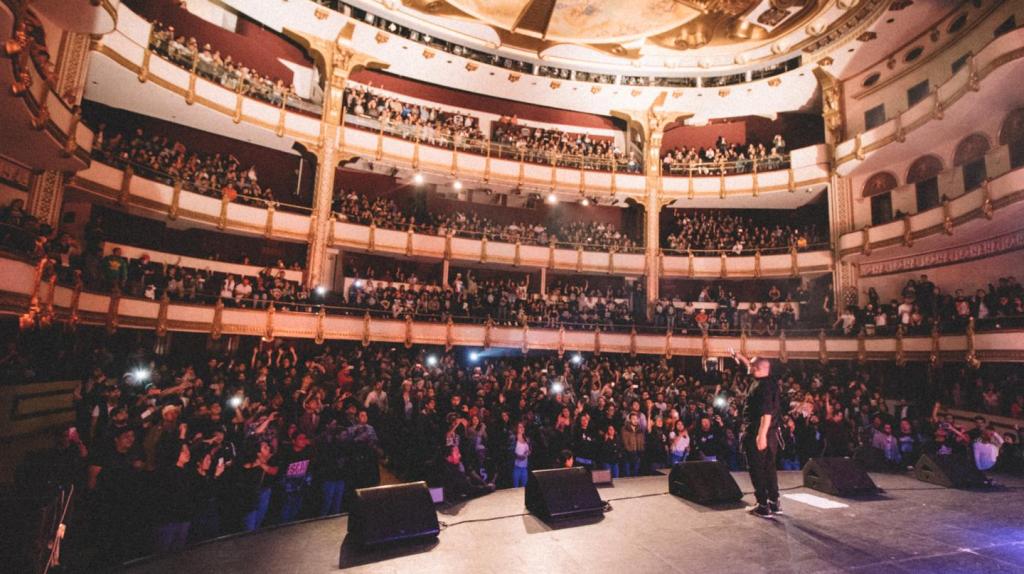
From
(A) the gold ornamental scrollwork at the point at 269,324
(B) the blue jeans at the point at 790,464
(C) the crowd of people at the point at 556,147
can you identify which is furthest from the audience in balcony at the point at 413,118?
(B) the blue jeans at the point at 790,464

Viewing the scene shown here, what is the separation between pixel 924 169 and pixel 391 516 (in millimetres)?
19748

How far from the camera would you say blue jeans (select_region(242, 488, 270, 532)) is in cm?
510

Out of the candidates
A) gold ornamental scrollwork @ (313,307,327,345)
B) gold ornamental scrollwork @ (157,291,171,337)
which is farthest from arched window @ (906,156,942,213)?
gold ornamental scrollwork @ (157,291,171,337)

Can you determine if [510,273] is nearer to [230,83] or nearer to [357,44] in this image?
[357,44]

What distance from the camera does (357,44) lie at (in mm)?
18219

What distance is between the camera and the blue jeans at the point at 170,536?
440 cm

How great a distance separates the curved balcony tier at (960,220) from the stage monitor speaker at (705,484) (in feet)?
37.4

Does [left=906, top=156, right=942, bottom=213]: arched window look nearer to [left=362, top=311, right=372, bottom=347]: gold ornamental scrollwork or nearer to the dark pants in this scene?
the dark pants

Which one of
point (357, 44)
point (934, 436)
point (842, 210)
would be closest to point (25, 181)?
point (357, 44)

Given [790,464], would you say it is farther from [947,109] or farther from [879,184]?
[879,184]

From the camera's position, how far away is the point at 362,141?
58.1ft

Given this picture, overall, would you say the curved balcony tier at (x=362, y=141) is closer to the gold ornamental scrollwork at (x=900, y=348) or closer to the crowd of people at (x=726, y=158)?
the crowd of people at (x=726, y=158)

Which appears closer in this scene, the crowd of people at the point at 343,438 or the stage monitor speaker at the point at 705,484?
the crowd of people at the point at 343,438

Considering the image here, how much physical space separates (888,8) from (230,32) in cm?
2069
